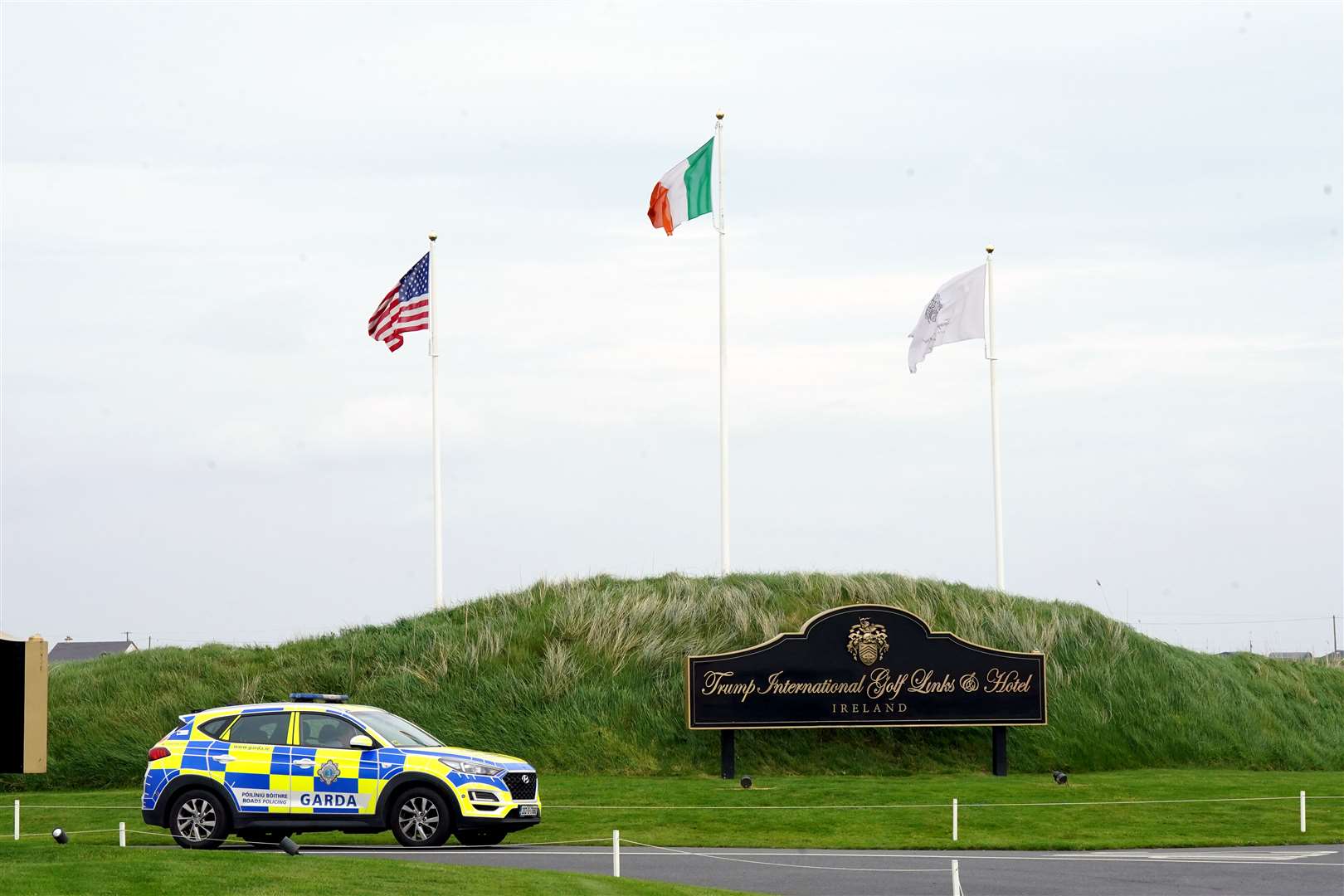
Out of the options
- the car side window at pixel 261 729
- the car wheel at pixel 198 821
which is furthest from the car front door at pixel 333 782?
the car wheel at pixel 198 821

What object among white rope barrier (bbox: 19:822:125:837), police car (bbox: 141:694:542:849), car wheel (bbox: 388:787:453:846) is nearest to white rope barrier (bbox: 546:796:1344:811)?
police car (bbox: 141:694:542:849)

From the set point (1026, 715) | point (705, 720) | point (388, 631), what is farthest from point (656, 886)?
point (388, 631)

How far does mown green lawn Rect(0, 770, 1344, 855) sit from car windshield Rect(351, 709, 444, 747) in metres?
1.65

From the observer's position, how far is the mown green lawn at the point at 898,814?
1961cm

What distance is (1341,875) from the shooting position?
52.5 ft

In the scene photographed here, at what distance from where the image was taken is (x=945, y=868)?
16.8 meters

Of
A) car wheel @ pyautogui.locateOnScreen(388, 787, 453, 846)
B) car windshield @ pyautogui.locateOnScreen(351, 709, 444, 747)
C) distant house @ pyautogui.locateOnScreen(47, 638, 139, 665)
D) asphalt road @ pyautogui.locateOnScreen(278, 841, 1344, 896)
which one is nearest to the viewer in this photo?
asphalt road @ pyautogui.locateOnScreen(278, 841, 1344, 896)

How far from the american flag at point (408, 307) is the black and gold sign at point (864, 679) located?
11409 millimetres

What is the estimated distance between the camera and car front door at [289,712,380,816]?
58.6ft

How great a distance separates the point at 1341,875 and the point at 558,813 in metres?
9.74

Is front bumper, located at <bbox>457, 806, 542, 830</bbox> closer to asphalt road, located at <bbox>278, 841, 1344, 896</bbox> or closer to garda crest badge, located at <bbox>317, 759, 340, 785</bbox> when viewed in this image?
asphalt road, located at <bbox>278, 841, 1344, 896</bbox>

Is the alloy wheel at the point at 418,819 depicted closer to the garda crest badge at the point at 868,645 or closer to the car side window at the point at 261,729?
the car side window at the point at 261,729

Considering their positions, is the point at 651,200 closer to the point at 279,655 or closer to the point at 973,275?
the point at 973,275

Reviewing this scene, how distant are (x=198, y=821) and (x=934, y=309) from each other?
812 inches
